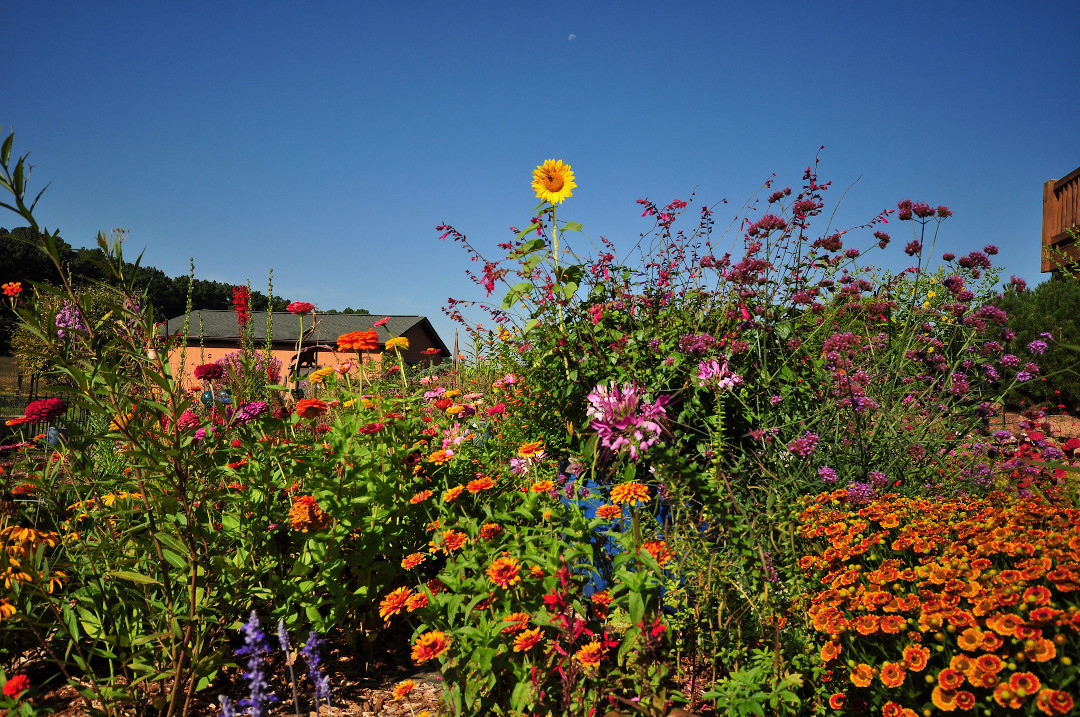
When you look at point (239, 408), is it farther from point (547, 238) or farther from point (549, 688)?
point (547, 238)

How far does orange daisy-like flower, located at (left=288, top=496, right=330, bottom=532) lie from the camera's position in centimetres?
202

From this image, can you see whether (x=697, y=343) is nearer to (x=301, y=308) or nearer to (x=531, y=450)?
(x=531, y=450)

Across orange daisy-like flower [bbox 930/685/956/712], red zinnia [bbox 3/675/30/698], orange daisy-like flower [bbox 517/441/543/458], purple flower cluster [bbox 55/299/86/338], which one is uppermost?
purple flower cluster [bbox 55/299/86/338]

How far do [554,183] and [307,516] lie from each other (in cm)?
219

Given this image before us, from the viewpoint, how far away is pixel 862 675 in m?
1.40

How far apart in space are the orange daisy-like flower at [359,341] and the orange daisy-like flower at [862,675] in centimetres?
236

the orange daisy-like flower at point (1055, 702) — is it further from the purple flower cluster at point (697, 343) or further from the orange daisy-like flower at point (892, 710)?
the purple flower cluster at point (697, 343)

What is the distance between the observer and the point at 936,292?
13.9 ft

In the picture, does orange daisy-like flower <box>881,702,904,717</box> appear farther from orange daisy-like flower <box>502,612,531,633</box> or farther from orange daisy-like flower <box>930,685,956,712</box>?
orange daisy-like flower <box>502,612,531,633</box>

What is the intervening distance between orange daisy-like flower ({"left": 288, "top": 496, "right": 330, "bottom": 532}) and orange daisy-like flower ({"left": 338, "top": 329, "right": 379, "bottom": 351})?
95 cm

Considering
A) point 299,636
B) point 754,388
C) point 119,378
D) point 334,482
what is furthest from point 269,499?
point 754,388

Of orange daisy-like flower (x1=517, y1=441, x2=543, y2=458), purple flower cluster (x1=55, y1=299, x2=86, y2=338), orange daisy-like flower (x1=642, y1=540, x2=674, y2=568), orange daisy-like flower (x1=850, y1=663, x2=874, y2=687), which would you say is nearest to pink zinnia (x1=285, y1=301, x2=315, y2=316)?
purple flower cluster (x1=55, y1=299, x2=86, y2=338)

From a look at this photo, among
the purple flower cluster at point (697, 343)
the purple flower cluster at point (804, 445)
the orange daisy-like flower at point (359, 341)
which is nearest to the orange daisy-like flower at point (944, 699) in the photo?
the purple flower cluster at point (804, 445)

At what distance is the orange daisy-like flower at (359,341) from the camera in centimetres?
288
